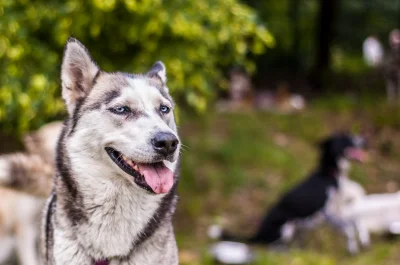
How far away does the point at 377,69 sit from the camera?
17.0 m

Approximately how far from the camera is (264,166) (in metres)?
9.92

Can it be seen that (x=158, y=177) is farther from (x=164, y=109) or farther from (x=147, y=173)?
(x=164, y=109)

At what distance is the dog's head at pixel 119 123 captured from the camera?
8.28 ft

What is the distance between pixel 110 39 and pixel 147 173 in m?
4.05

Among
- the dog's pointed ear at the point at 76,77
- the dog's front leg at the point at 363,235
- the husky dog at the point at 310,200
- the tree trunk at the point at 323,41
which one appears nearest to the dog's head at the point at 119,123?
the dog's pointed ear at the point at 76,77

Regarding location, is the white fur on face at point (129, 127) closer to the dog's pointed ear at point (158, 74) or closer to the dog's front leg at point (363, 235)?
the dog's pointed ear at point (158, 74)

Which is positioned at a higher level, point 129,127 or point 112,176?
point 129,127

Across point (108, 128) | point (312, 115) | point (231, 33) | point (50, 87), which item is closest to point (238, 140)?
point (312, 115)

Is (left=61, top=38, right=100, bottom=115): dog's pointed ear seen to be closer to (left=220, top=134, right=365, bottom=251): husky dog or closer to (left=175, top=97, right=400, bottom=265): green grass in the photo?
(left=175, top=97, right=400, bottom=265): green grass

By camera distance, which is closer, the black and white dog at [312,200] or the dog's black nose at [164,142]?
the dog's black nose at [164,142]

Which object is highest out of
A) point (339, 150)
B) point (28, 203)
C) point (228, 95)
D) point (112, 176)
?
point (112, 176)

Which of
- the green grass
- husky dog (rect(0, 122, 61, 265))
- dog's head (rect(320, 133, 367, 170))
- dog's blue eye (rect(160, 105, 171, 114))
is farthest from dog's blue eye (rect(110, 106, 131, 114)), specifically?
dog's head (rect(320, 133, 367, 170))

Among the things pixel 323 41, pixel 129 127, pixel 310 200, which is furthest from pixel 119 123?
pixel 323 41

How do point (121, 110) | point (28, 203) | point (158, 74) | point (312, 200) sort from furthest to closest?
point (312, 200) < point (28, 203) < point (158, 74) < point (121, 110)
